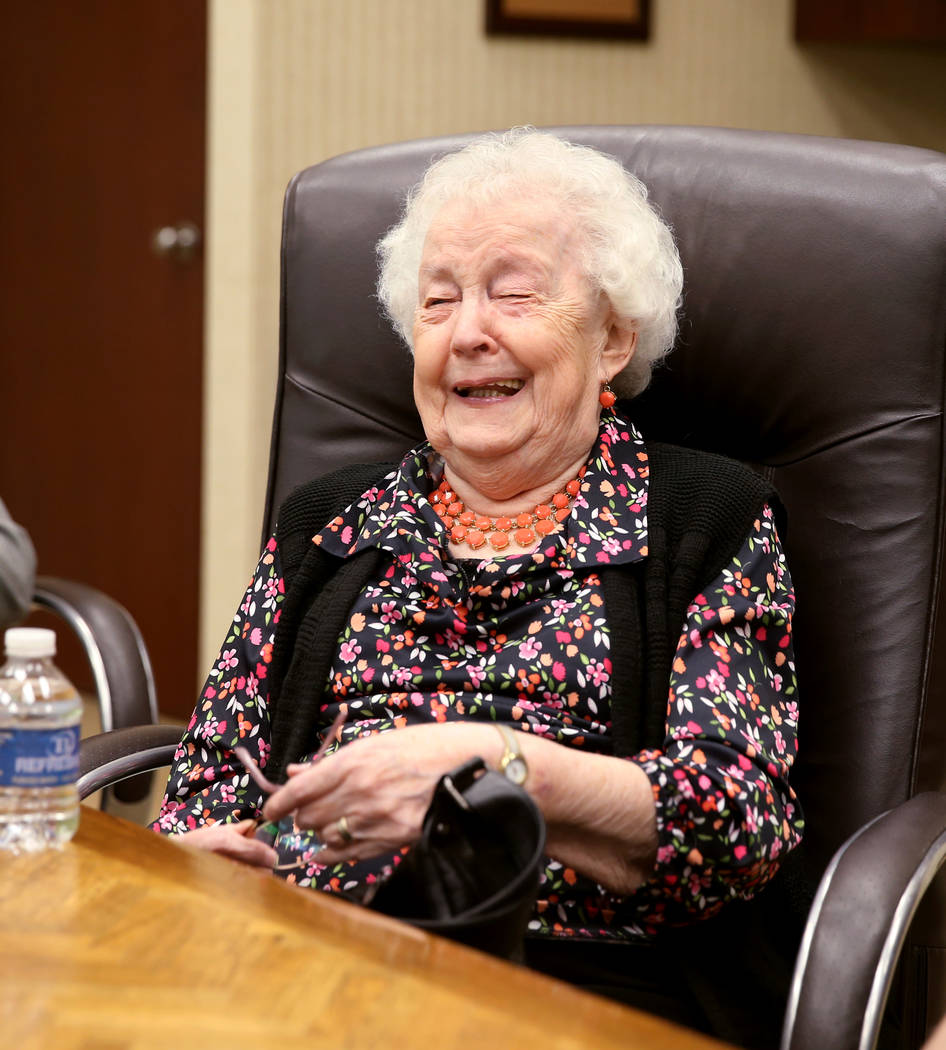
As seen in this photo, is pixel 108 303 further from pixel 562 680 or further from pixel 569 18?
pixel 562 680

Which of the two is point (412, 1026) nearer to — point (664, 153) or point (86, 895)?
point (86, 895)

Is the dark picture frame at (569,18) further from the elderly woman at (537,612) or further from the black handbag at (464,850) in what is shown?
the black handbag at (464,850)

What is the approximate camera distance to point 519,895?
37.1 inches

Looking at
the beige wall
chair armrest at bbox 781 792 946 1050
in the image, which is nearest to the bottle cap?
chair armrest at bbox 781 792 946 1050

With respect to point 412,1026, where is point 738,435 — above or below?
above

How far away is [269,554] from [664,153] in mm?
647

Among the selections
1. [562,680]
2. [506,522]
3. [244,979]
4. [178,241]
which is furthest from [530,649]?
[178,241]

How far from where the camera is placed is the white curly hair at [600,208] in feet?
5.00

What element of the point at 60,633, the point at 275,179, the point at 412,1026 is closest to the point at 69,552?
the point at 60,633

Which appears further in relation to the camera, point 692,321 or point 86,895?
point 692,321

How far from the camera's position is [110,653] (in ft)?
5.60

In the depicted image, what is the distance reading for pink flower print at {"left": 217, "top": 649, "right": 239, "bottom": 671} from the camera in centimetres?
155

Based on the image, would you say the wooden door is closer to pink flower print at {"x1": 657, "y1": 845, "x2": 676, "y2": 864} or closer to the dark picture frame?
the dark picture frame

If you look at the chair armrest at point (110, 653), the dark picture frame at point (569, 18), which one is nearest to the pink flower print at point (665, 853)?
the chair armrest at point (110, 653)
